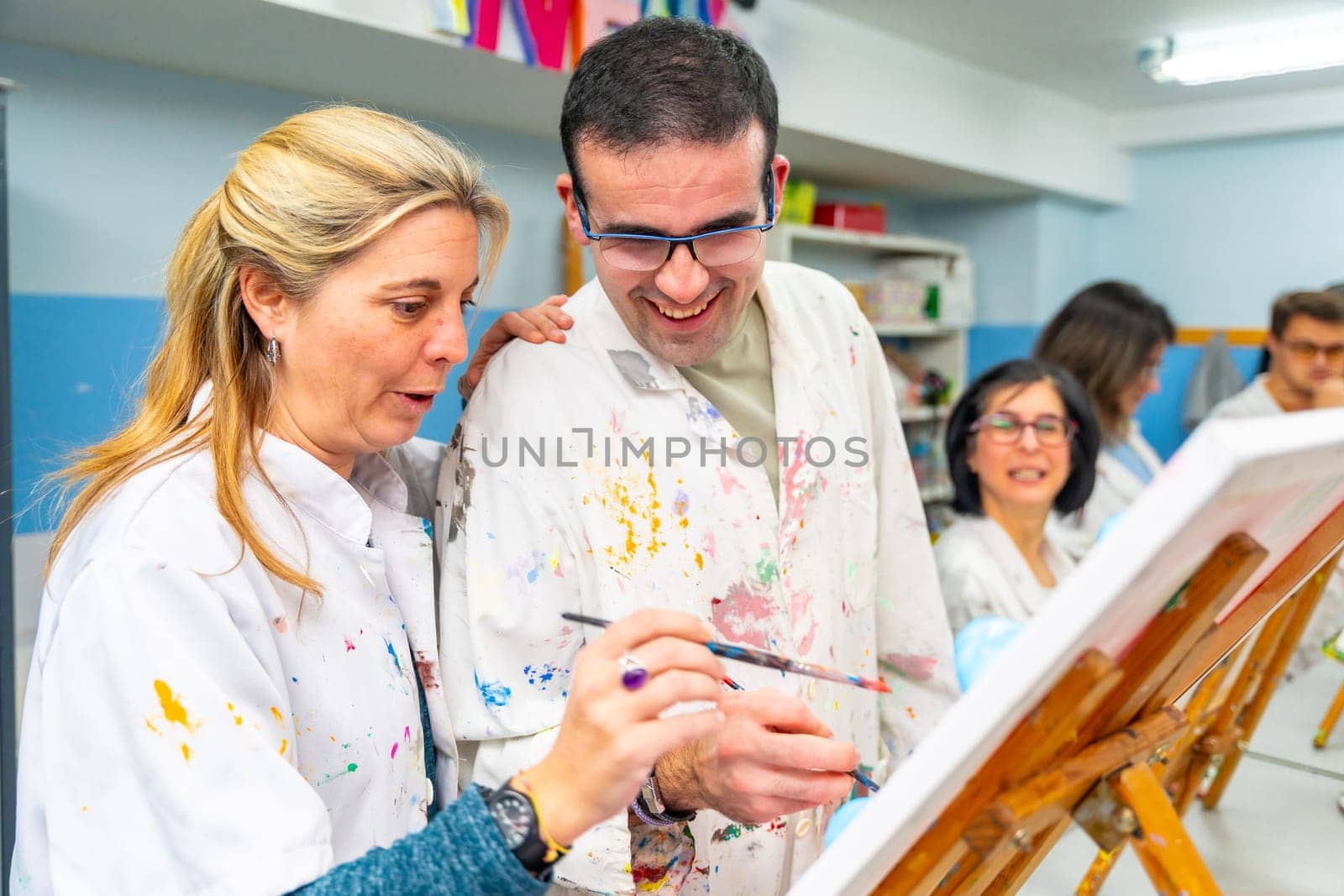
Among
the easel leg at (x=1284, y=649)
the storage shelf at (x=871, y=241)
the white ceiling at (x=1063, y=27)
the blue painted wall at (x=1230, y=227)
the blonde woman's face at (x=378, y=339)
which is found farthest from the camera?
the blue painted wall at (x=1230, y=227)

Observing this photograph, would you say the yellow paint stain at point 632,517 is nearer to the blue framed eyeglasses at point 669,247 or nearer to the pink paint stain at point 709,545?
the pink paint stain at point 709,545

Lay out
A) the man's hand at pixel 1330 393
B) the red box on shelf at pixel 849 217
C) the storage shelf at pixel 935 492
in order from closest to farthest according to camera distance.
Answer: the man's hand at pixel 1330 393
the red box on shelf at pixel 849 217
the storage shelf at pixel 935 492

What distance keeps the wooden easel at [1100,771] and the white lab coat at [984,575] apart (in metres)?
1.31

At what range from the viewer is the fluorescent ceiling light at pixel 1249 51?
4293mm

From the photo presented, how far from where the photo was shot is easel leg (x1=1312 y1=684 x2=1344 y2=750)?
7.29 feet

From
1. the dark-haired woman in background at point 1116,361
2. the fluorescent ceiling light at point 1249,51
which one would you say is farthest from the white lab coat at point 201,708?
the fluorescent ceiling light at point 1249,51

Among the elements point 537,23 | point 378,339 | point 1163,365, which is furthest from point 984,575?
point 1163,365

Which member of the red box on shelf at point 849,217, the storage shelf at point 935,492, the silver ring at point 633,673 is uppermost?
the red box on shelf at point 849,217

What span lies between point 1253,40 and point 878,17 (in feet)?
5.68

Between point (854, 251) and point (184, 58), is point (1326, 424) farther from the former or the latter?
point (854, 251)

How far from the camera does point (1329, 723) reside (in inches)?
89.0

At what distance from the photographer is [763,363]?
58.5 inches

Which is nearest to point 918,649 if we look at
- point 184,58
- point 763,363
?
point 763,363

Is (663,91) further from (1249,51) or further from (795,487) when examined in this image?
(1249,51)
